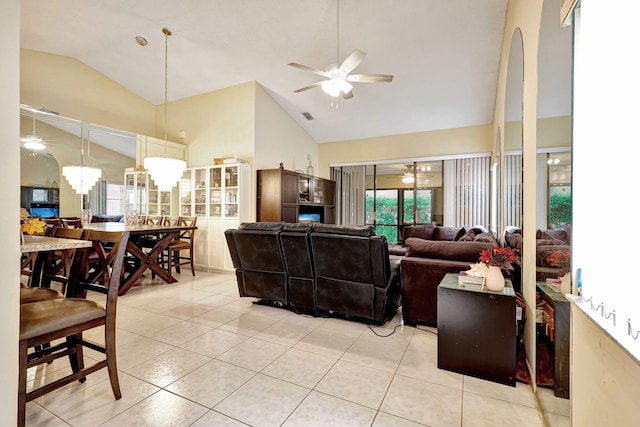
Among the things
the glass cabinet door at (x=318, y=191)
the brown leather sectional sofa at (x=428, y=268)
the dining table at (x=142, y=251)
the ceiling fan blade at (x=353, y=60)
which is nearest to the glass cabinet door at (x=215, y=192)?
the dining table at (x=142, y=251)

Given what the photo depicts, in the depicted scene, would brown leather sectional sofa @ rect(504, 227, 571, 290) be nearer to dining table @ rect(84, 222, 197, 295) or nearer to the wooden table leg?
dining table @ rect(84, 222, 197, 295)

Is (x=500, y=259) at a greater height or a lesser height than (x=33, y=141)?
lesser

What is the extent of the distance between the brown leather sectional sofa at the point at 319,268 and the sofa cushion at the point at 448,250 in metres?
0.32

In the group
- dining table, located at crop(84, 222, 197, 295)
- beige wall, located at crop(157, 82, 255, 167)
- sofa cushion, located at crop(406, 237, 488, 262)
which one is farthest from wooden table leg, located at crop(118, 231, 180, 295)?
sofa cushion, located at crop(406, 237, 488, 262)

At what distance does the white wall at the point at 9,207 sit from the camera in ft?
3.67

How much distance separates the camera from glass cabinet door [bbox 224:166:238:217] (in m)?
5.25

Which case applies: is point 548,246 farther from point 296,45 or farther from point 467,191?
point 467,191

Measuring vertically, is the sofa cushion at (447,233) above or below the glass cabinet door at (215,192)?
below

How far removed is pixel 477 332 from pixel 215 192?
4.79 m

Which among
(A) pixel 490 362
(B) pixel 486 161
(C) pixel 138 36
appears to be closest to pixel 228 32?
(C) pixel 138 36

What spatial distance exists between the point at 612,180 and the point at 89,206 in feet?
21.5

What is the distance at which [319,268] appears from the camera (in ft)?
9.34

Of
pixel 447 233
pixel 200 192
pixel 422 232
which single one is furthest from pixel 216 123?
pixel 447 233

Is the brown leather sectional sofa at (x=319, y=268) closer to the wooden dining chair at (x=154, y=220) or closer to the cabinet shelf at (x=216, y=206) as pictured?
the cabinet shelf at (x=216, y=206)
